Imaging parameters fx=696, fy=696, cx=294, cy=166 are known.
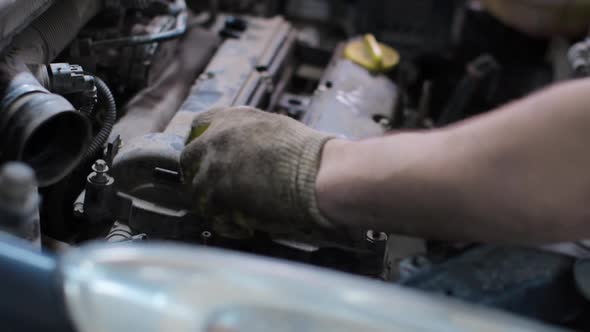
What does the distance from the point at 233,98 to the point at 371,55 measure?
636 millimetres

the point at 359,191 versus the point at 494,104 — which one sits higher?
the point at 359,191

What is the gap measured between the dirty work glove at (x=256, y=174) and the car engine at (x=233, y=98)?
2.8 inches

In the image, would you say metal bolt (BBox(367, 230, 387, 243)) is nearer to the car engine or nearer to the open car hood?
the car engine

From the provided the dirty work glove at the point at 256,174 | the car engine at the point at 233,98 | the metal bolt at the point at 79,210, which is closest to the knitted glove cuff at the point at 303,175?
the dirty work glove at the point at 256,174

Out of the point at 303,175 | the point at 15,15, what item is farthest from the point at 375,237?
the point at 15,15

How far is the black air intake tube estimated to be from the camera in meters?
1.15

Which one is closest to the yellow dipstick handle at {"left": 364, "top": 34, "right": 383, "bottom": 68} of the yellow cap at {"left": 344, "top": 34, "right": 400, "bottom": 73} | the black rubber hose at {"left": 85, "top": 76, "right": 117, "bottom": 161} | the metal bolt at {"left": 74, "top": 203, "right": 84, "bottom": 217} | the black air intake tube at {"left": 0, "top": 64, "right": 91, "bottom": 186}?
the yellow cap at {"left": 344, "top": 34, "right": 400, "bottom": 73}

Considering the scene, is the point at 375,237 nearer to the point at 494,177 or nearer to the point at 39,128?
the point at 494,177

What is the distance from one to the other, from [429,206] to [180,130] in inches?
28.9

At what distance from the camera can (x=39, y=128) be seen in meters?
1.21

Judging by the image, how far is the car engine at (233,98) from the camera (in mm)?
Answer: 1154

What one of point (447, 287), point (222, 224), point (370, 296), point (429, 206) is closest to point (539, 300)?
point (447, 287)

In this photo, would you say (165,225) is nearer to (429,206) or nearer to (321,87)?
(429,206)

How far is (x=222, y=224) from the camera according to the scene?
131 cm
